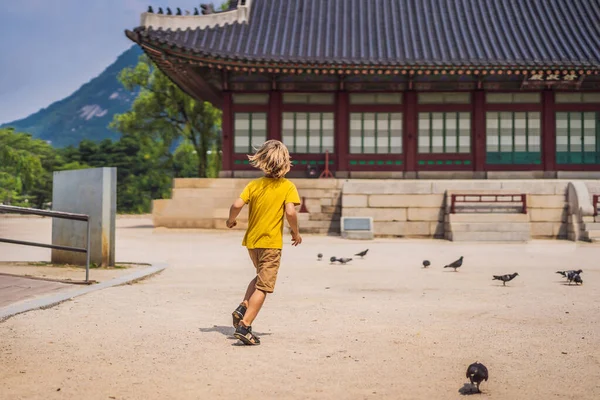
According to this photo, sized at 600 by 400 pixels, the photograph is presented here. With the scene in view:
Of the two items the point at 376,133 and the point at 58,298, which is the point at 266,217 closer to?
the point at 58,298

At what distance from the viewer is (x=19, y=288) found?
788 centimetres

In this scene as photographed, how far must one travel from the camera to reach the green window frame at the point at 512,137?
80.5ft

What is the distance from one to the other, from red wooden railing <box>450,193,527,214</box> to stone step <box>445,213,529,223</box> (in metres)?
0.41

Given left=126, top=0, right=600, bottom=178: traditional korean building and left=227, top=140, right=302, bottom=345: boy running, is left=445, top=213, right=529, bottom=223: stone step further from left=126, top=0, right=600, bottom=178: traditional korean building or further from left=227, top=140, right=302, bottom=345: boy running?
left=227, top=140, right=302, bottom=345: boy running

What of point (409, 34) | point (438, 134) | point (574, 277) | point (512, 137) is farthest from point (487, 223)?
point (574, 277)

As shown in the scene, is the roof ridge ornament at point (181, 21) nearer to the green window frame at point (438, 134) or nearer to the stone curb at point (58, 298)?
the green window frame at point (438, 134)

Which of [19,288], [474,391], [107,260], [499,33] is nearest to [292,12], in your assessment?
[499,33]

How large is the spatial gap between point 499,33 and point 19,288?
21.6 metres

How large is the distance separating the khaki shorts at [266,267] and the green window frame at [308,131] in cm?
1912

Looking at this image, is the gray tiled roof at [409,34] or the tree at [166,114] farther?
the tree at [166,114]

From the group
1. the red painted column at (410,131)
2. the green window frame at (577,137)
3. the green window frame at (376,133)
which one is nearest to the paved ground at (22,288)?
the green window frame at (376,133)

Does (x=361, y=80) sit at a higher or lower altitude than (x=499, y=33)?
lower

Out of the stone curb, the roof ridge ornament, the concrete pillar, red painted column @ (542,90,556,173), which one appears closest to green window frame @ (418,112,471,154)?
red painted column @ (542,90,556,173)

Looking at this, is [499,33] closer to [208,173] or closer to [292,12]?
[292,12]
